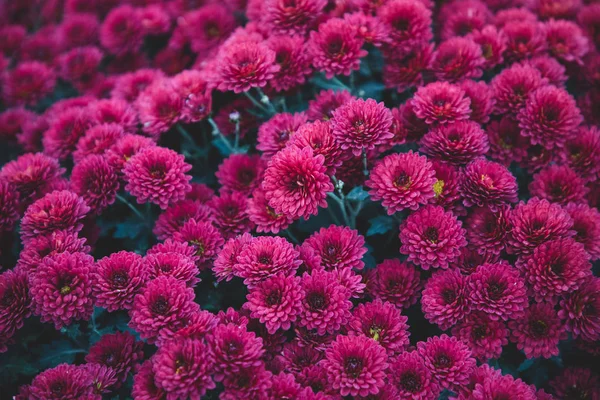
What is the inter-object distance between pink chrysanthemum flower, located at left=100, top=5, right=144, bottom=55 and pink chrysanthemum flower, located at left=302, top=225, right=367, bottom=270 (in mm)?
1795

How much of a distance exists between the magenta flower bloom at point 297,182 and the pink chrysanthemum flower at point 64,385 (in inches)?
31.6

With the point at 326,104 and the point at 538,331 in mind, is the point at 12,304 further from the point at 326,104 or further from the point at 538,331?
the point at 538,331

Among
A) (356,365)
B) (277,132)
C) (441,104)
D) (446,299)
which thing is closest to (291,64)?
(277,132)

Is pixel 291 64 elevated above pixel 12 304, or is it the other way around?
pixel 291 64

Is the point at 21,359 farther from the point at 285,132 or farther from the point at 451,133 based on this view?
the point at 451,133

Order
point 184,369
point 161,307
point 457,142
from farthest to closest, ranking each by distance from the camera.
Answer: point 457,142 < point 161,307 < point 184,369

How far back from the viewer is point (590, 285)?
1.90 meters

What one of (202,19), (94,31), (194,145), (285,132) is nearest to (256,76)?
(285,132)

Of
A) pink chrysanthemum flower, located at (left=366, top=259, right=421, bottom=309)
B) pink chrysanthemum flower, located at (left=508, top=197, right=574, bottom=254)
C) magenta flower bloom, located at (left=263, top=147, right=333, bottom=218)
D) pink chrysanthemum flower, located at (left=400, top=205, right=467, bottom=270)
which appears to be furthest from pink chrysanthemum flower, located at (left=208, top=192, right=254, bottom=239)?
pink chrysanthemum flower, located at (left=508, top=197, right=574, bottom=254)

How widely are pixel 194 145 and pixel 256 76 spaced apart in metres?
0.54

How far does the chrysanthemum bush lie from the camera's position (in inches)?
68.6

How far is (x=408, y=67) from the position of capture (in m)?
2.43

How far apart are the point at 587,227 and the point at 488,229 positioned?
0.36 m

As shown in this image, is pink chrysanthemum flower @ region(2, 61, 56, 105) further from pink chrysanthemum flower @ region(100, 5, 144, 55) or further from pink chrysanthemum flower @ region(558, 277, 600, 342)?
pink chrysanthemum flower @ region(558, 277, 600, 342)
